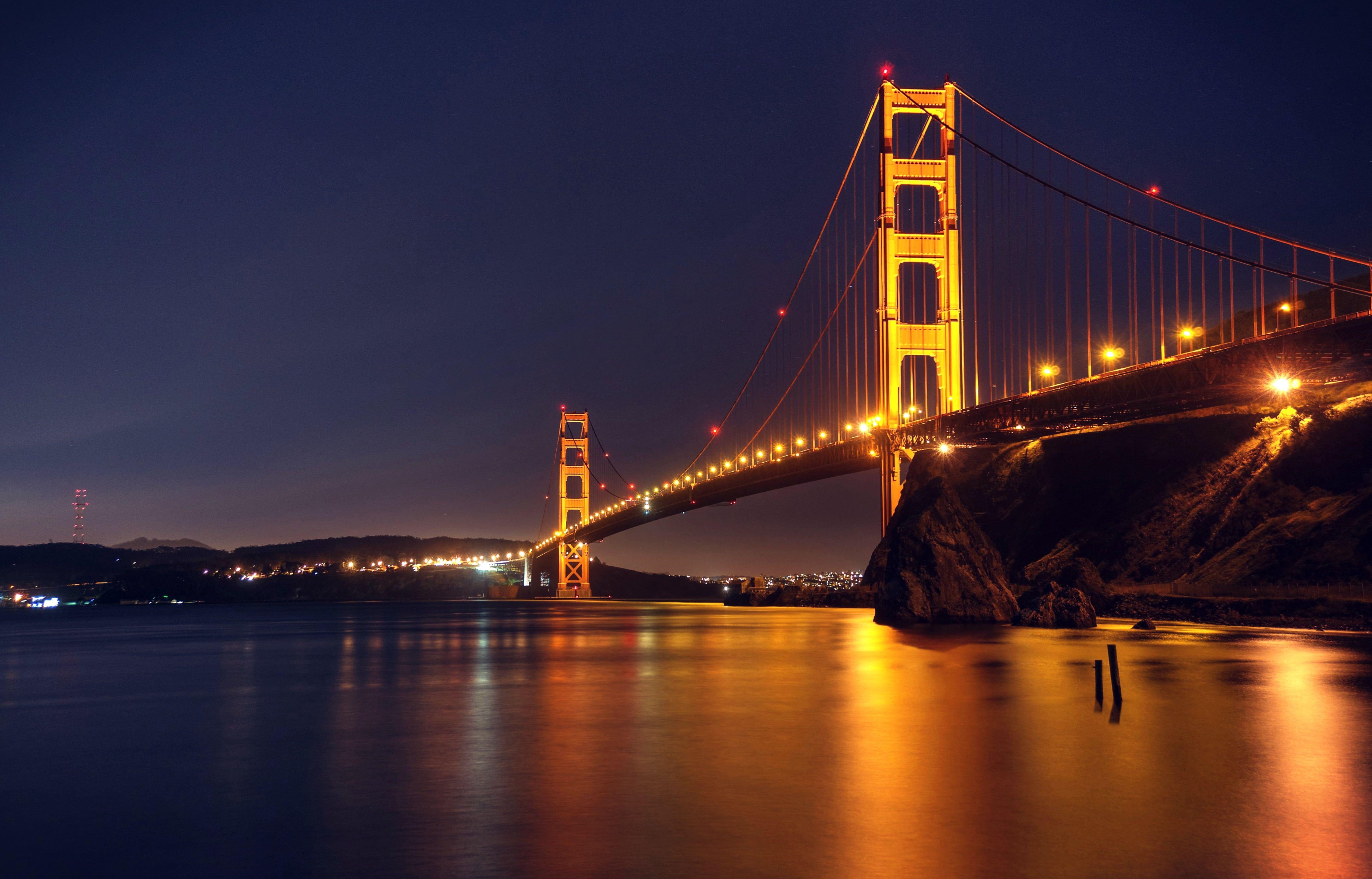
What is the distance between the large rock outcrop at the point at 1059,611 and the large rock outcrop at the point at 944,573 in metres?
1.88

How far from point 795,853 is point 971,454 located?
62.6m

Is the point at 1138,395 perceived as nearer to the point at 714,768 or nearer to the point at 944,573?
the point at 944,573

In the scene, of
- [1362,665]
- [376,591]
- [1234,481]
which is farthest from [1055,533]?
[376,591]

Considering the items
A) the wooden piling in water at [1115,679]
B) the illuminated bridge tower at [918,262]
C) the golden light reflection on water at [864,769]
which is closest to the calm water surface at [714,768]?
the golden light reflection on water at [864,769]

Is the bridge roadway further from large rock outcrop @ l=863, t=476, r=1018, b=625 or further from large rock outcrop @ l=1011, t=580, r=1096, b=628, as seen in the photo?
large rock outcrop @ l=1011, t=580, r=1096, b=628

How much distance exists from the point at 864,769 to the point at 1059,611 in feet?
95.1

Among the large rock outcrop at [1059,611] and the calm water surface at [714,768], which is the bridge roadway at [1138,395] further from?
the calm water surface at [714,768]

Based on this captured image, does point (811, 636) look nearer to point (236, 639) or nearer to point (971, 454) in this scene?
point (236, 639)

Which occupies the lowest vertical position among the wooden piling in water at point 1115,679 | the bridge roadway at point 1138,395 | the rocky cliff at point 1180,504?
the wooden piling in water at point 1115,679

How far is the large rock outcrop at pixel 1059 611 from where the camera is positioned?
39344mm

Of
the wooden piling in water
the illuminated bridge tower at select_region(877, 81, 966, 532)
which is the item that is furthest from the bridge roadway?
the wooden piling in water

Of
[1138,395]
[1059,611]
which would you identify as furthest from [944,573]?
[1138,395]

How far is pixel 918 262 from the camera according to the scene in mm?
58406

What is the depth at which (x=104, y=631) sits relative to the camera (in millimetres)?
62250
